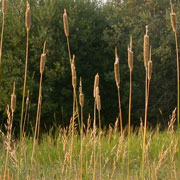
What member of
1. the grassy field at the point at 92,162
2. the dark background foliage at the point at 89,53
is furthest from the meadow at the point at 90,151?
the dark background foliage at the point at 89,53

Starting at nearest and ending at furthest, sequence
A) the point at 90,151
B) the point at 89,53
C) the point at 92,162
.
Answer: the point at 92,162 → the point at 90,151 → the point at 89,53

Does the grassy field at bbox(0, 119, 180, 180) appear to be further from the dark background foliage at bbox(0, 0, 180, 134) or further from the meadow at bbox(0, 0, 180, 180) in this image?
the dark background foliage at bbox(0, 0, 180, 134)

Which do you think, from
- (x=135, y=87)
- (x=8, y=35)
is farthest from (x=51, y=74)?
(x=135, y=87)

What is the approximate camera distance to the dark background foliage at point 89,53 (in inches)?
558

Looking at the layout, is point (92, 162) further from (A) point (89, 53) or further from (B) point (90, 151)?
(A) point (89, 53)

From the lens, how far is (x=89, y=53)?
15.9 m

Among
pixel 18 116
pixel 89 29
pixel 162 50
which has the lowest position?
pixel 18 116

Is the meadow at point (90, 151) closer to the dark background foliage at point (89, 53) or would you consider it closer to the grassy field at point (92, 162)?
the grassy field at point (92, 162)

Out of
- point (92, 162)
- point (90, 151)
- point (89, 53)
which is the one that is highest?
point (89, 53)

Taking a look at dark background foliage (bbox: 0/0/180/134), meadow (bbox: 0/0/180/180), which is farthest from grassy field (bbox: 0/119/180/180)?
dark background foliage (bbox: 0/0/180/134)

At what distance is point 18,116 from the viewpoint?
47.0ft

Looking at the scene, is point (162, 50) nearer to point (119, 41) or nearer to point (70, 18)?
point (119, 41)

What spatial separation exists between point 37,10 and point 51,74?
259 centimetres

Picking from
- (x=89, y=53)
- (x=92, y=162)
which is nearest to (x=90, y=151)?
(x=92, y=162)
